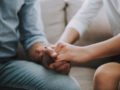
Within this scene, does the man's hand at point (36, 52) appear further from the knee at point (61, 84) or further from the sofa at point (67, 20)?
the sofa at point (67, 20)

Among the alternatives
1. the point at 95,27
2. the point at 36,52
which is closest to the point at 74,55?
the point at 36,52

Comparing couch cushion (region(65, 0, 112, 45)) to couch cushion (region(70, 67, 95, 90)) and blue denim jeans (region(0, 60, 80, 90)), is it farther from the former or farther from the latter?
blue denim jeans (region(0, 60, 80, 90))

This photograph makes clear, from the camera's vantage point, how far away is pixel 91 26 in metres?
1.76

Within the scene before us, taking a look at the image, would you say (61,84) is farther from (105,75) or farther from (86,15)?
(86,15)

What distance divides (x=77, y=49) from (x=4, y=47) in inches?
13.3

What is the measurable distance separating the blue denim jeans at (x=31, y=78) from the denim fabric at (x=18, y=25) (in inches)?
3.7

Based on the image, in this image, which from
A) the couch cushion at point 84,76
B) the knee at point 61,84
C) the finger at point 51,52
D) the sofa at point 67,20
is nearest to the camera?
the knee at point 61,84

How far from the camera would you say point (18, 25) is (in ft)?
4.67

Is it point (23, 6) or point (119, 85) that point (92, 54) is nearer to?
point (119, 85)

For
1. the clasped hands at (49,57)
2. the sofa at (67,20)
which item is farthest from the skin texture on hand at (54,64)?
the sofa at (67,20)

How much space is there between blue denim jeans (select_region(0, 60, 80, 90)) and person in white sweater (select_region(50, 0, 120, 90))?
7 cm

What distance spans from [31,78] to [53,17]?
0.64m

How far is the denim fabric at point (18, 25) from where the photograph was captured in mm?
1307

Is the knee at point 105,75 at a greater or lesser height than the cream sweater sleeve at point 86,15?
lesser
